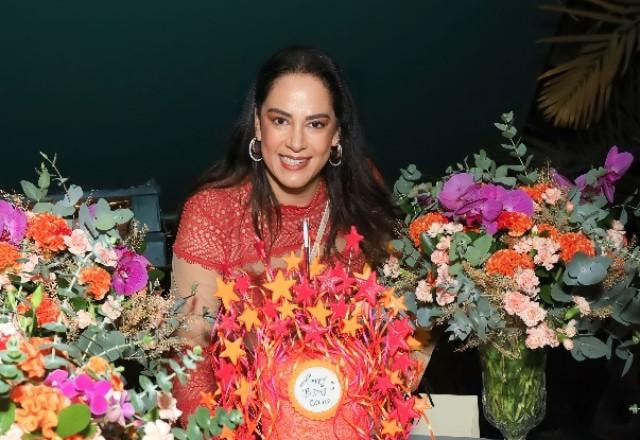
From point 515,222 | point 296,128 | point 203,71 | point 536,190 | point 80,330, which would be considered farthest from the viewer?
point 203,71

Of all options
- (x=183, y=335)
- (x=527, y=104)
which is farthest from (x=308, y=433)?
(x=527, y=104)

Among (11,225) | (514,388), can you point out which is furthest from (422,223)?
(11,225)

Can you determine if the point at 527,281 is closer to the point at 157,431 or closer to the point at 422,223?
the point at 422,223

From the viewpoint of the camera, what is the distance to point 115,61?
3.90 metres

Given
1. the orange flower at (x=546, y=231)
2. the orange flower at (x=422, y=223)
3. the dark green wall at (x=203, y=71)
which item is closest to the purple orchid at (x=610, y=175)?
the orange flower at (x=546, y=231)

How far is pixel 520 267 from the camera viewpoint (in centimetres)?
166

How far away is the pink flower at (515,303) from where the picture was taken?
1624mm

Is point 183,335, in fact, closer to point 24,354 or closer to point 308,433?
point 308,433

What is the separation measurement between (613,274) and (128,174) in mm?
2630

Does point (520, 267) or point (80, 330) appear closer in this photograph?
point (80, 330)

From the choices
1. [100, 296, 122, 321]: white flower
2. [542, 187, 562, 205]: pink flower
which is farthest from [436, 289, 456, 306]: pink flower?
[100, 296, 122, 321]: white flower

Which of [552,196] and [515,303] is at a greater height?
[552,196]

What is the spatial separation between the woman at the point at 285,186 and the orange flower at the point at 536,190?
371 millimetres

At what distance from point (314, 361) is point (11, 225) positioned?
55 centimetres
